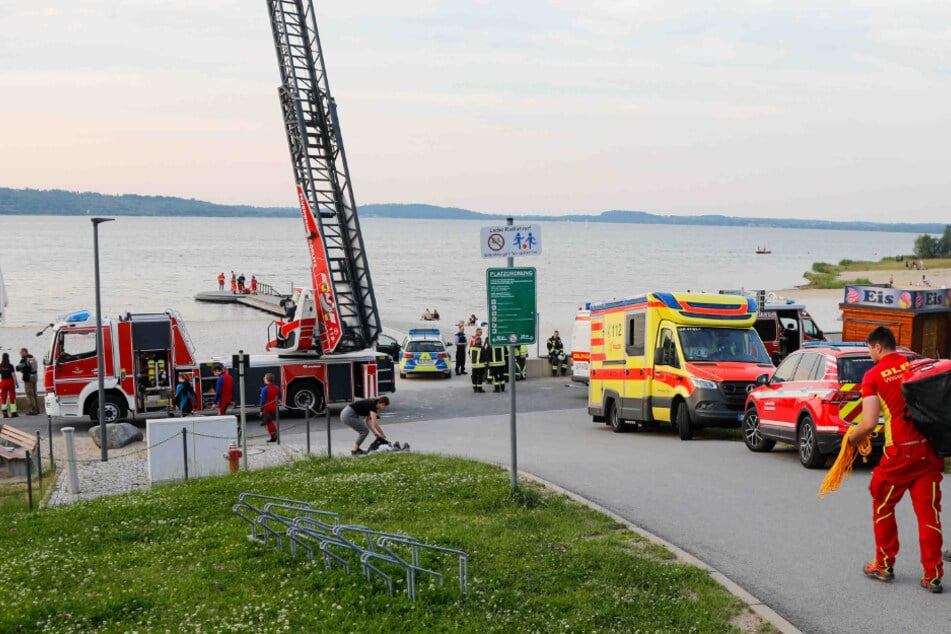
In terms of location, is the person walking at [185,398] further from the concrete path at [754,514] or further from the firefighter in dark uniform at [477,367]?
the firefighter in dark uniform at [477,367]

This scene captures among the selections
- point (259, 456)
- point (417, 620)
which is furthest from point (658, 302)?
point (417, 620)

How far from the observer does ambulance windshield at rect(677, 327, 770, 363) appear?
18984mm

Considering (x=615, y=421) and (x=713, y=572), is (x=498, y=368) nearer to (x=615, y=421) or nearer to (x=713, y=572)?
(x=615, y=421)

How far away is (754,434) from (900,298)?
15.2m

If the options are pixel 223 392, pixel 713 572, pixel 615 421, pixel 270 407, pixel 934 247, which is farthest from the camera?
pixel 934 247

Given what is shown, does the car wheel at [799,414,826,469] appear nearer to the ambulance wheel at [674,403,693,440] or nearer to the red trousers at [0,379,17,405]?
the ambulance wheel at [674,403,693,440]

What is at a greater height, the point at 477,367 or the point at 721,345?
the point at 721,345

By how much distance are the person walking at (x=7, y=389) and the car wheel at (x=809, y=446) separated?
19155mm

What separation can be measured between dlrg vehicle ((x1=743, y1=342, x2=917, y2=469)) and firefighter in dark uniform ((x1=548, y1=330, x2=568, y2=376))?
1768cm

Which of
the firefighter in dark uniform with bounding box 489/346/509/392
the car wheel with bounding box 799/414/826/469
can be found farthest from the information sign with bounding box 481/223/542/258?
the firefighter in dark uniform with bounding box 489/346/509/392

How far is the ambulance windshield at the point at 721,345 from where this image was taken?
62.3ft

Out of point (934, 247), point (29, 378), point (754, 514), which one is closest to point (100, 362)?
point (29, 378)

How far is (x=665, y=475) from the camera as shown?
1403 centimetres

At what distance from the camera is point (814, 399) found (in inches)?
566
